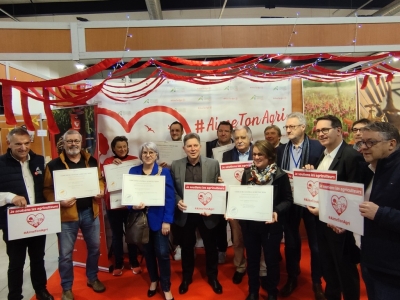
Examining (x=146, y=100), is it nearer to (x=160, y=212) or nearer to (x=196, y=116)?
(x=196, y=116)

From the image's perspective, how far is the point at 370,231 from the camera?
1.66 metres

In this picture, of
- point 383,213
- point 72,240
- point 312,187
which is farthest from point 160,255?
point 383,213

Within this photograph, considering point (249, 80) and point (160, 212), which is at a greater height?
point (249, 80)

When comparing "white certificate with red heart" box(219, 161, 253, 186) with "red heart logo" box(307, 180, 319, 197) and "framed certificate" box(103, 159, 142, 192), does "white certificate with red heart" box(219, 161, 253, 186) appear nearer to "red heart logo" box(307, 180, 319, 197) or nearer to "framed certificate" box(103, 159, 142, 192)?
"red heart logo" box(307, 180, 319, 197)

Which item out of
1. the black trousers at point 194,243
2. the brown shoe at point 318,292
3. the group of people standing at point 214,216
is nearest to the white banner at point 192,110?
the group of people standing at point 214,216

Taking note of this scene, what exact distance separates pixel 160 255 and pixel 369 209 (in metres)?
1.85

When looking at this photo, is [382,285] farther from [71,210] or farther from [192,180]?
[71,210]

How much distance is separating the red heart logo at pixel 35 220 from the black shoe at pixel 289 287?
2.41 meters

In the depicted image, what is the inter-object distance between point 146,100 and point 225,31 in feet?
6.64

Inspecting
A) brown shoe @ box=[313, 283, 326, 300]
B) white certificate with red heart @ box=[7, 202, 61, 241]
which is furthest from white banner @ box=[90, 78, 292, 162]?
brown shoe @ box=[313, 283, 326, 300]

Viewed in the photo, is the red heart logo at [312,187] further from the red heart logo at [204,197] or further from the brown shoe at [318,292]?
the brown shoe at [318,292]

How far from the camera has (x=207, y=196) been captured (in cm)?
266

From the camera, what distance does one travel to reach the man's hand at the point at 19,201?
247 centimetres

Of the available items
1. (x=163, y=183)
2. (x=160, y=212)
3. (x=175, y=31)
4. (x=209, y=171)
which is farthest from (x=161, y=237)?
(x=175, y=31)
